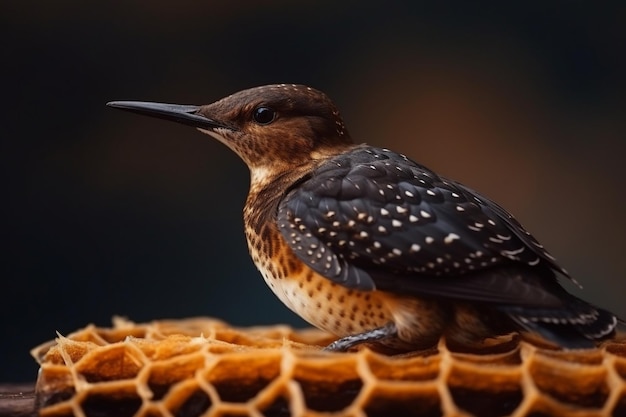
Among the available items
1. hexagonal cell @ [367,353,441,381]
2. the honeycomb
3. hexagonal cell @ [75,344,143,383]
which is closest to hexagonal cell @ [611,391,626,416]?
the honeycomb

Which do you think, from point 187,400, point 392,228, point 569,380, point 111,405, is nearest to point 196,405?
point 187,400

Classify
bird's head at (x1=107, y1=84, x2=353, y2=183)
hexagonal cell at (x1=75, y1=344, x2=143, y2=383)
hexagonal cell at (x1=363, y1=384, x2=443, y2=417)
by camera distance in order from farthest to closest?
bird's head at (x1=107, y1=84, x2=353, y2=183) → hexagonal cell at (x1=75, y1=344, x2=143, y2=383) → hexagonal cell at (x1=363, y1=384, x2=443, y2=417)

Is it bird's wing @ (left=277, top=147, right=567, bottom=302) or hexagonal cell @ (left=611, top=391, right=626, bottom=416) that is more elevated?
bird's wing @ (left=277, top=147, right=567, bottom=302)

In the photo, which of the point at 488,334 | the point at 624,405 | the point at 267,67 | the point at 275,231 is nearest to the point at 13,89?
the point at 267,67

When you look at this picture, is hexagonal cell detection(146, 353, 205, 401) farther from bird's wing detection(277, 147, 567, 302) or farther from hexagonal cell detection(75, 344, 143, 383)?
bird's wing detection(277, 147, 567, 302)

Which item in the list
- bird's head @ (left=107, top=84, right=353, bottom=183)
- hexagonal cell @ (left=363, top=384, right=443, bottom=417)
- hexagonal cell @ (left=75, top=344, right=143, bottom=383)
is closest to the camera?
hexagonal cell @ (left=363, top=384, right=443, bottom=417)

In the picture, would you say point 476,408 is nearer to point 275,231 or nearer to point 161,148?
point 275,231
